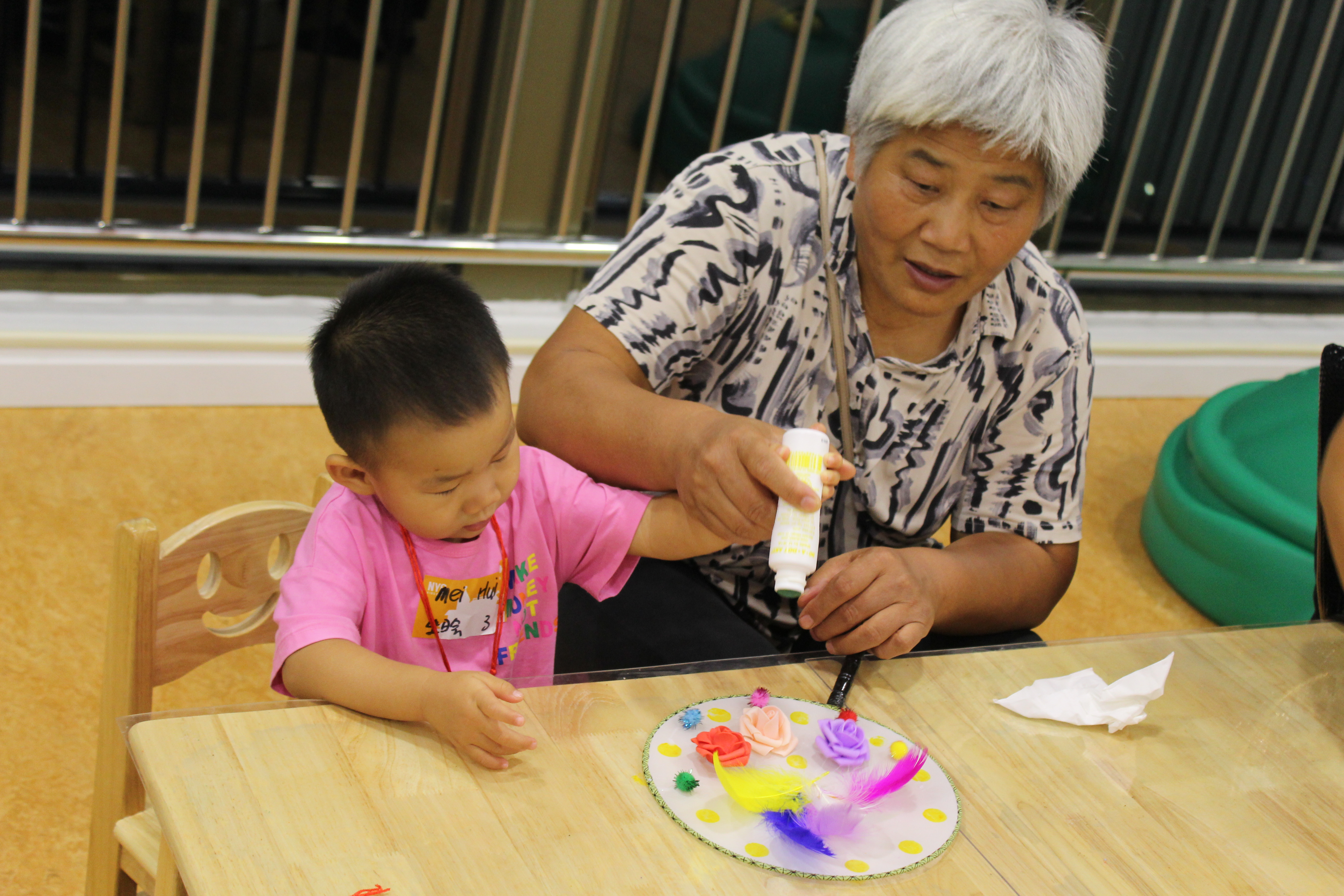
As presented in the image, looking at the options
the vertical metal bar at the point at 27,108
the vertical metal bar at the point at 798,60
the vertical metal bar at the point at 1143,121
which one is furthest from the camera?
the vertical metal bar at the point at 1143,121

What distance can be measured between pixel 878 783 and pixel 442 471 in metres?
0.45

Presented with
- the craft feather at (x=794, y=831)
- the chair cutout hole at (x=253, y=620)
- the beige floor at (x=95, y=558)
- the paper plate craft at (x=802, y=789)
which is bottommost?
the beige floor at (x=95, y=558)

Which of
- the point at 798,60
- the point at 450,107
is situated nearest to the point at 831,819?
the point at 450,107

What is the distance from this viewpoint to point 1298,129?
372 centimetres

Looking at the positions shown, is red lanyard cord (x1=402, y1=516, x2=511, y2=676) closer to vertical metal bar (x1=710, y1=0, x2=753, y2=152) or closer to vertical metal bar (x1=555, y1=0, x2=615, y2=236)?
vertical metal bar (x1=555, y1=0, x2=615, y2=236)

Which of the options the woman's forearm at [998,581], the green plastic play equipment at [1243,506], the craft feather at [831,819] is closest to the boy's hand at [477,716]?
the craft feather at [831,819]

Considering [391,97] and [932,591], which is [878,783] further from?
[391,97]

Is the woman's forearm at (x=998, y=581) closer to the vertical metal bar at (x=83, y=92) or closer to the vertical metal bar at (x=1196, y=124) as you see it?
the vertical metal bar at (x=83, y=92)

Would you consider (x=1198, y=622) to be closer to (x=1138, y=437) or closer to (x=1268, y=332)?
(x=1138, y=437)

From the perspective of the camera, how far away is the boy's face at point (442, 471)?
44.1 inches

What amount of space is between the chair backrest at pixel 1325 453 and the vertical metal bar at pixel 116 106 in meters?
2.30

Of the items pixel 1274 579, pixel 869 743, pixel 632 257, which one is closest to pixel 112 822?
pixel 869 743

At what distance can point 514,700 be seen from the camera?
0.98 m

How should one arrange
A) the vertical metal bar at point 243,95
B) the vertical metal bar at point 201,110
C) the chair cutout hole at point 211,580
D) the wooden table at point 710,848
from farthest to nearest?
the vertical metal bar at point 243,95 → the vertical metal bar at point 201,110 → the chair cutout hole at point 211,580 → the wooden table at point 710,848
